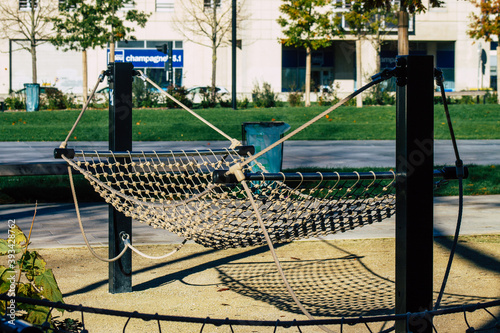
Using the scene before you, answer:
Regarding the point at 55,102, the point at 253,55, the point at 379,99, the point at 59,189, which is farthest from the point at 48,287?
the point at 253,55

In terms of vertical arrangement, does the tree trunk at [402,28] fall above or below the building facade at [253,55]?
below

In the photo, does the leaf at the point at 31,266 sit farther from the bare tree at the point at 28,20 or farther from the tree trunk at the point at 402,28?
the bare tree at the point at 28,20

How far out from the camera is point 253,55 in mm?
42438

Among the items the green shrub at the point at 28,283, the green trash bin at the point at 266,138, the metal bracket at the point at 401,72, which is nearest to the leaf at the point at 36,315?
the green shrub at the point at 28,283

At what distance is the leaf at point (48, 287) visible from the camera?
10.2 feet

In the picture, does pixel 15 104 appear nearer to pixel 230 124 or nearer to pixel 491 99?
pixel 230 124

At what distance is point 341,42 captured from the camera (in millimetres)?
45531

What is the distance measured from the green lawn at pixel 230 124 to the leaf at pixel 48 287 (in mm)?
13217

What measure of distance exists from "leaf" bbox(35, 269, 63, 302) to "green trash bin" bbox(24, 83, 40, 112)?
22.4 m

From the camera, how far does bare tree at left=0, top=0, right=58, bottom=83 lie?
35031 mm

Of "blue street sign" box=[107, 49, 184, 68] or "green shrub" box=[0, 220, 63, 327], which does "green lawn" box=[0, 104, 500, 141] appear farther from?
"blue street sign" box=[107, 49, 184, 68]

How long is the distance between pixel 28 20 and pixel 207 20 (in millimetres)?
10537

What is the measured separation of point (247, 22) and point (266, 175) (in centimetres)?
3973

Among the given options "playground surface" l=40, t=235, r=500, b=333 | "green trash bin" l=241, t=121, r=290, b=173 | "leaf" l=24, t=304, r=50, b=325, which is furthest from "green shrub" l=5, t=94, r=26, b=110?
"leaf" l=24, t=304, r=50, b=325
